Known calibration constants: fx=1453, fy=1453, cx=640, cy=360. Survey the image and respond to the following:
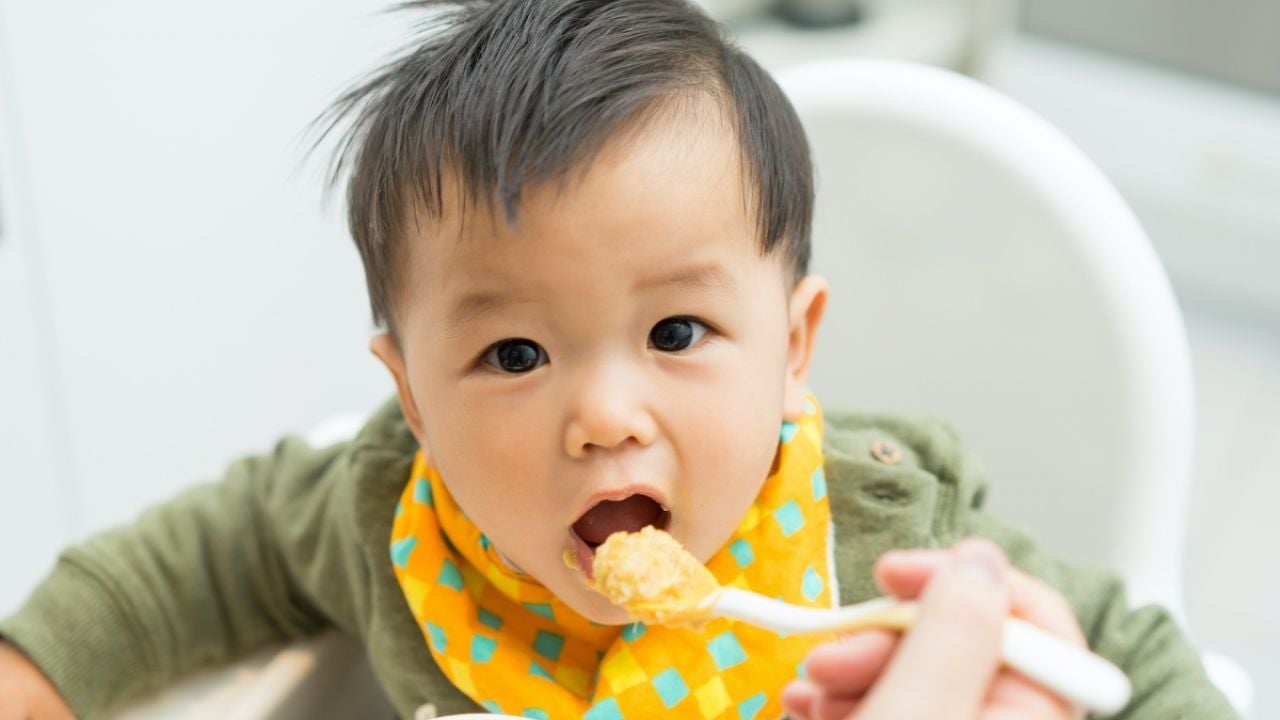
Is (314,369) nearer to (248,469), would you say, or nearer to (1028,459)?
(248,469)

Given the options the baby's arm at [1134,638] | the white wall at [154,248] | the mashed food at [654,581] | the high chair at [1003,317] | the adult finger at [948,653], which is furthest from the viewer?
the white wall at [154,248]

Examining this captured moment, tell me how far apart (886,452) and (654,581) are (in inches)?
10.3

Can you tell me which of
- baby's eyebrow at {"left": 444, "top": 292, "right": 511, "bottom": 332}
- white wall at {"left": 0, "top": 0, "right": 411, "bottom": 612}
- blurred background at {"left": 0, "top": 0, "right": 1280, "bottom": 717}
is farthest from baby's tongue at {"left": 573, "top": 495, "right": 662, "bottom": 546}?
white wall at {"left": 0, "top": 0, "right": 411, "bottom": 612}

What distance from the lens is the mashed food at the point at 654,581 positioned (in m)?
0.56

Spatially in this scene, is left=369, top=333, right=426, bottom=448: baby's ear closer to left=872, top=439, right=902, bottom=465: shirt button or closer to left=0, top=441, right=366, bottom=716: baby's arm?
left=0, top=441, right=366, bottom=716: baby's arm

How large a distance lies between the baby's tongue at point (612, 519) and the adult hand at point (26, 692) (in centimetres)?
30

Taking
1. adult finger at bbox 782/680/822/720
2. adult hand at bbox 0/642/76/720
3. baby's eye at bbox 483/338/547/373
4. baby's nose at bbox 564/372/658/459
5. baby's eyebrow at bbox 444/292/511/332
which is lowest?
adult hand at bbox 0/642/76/720

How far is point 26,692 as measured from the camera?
2.42 feet

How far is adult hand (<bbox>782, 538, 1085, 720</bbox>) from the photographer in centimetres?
43

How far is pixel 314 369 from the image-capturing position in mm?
1671

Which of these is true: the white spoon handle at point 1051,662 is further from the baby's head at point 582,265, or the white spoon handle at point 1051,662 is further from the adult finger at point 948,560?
the baby's head at point 582,265

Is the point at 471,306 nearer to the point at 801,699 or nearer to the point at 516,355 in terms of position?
the point at 516,355

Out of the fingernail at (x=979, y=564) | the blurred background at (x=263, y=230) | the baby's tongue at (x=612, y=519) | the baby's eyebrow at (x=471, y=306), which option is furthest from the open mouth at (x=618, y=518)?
the blurred background at (x=263, y=230)

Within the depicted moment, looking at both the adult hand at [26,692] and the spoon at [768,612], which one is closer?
the spoon at [768,612]
